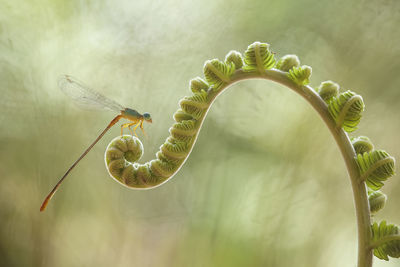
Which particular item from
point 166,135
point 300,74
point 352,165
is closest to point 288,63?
point 300,74

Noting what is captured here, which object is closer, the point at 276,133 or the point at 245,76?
the point at 245,76

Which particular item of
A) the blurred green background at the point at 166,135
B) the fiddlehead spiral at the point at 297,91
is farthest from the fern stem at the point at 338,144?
the blurred green background at the point at 166,135

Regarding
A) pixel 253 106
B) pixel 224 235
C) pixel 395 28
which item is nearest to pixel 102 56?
pixel 253 106

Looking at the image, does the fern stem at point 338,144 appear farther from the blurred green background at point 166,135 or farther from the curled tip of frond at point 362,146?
the blurred green background at point 166,135

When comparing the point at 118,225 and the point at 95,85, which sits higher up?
the point at 95,85

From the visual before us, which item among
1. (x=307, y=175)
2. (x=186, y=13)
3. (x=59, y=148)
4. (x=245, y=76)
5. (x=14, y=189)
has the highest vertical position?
(x=186, y=13)

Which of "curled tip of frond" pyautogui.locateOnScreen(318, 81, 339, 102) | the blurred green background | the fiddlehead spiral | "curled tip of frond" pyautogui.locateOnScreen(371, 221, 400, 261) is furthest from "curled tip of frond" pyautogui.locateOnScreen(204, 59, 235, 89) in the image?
the blurred green background

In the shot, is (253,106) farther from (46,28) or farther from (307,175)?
(46,28)
